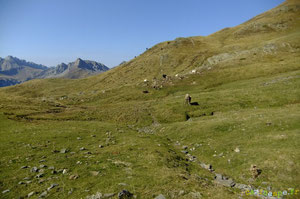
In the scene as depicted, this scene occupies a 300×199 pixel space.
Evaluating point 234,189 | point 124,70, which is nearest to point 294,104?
point 234,189

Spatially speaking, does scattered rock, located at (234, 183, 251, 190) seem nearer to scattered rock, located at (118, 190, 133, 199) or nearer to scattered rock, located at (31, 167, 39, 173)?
scattered rock, located at (118, 190, 133, 199)

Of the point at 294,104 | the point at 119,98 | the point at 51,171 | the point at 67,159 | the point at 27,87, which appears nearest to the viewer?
the point at 51,171

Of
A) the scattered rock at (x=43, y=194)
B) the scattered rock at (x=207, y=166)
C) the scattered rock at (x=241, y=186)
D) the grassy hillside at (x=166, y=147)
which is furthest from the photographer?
the scattered rock at (x=207, y=166)

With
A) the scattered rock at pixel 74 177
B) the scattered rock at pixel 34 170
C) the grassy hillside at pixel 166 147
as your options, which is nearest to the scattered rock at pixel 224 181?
the grassy hillside at pixel 166 147

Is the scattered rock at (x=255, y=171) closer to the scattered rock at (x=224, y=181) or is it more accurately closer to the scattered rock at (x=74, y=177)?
the scattered rock at (x=224, y=181)

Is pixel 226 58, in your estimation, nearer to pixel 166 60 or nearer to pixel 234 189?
pixel 166 60

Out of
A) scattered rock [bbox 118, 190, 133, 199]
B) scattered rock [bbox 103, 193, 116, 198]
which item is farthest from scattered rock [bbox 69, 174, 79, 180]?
scattered rock [bbox 118, 190, 133, 199]

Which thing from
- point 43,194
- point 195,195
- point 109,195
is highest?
point 43,194

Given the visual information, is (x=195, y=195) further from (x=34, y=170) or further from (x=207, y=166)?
(x=34, y=170)

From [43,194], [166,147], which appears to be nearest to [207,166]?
[166,147]

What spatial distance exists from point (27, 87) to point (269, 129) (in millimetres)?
178811

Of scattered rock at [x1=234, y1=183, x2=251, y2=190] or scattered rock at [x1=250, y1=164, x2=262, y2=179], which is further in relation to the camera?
scattered rock at [x1=250, y1=164, x2=262, y2=179]

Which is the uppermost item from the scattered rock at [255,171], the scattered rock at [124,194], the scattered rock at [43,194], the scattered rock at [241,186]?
the scattered rock at [43,194]

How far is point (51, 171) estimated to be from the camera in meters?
15.2
